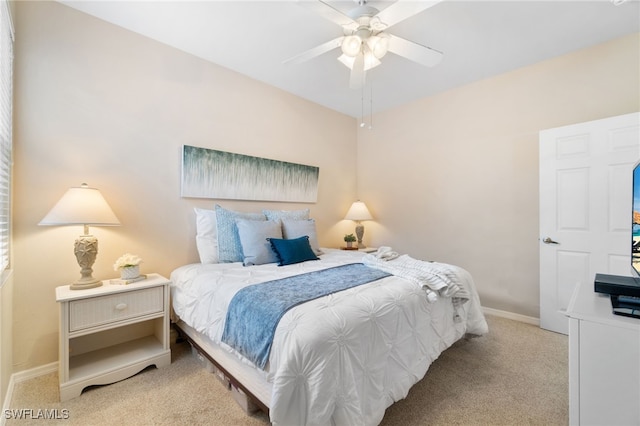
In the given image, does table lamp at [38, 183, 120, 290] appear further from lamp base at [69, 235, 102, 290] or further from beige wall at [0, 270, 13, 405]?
beige wall at [0, 270, 13, 405]

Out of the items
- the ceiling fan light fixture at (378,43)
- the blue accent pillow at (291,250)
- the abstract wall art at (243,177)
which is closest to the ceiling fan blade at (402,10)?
the ceiling fan light fixture at (378,43)

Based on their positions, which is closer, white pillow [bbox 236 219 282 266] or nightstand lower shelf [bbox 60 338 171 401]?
nightstand lower shelf [bbox 60 338 171 401]

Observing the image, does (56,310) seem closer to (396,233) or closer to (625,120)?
(396,233)

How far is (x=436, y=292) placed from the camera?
71.9 inches

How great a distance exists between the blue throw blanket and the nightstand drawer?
2.61 ft

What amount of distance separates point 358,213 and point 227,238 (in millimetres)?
2035

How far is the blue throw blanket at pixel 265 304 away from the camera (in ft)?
4.29

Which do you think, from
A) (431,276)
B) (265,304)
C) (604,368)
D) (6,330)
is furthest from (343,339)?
(6,330)

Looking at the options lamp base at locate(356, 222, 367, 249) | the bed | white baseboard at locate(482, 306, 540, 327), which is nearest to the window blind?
the bed

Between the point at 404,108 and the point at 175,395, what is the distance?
157 inches

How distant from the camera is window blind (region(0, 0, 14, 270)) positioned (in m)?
1.57

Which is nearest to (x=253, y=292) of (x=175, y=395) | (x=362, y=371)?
(x=362, y=371)

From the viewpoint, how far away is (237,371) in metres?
1.60

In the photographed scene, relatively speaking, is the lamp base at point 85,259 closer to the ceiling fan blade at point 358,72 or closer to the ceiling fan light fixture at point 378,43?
the ceiling fan blade at point 358,72
